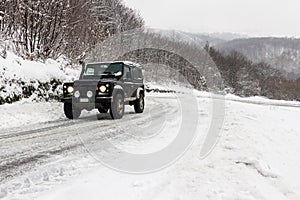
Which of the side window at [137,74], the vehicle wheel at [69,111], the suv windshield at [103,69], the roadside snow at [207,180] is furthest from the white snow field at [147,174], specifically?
the side window at [137,74]

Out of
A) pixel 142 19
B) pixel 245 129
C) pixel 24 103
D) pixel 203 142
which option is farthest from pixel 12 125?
pixel 142 19

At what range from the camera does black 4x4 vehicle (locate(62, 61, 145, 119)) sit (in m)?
9.30

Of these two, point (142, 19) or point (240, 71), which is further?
point (240, 71)

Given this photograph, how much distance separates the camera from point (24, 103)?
11.1 meters

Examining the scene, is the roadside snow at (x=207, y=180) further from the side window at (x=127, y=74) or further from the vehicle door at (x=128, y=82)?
the side window at (x=127, y=74)

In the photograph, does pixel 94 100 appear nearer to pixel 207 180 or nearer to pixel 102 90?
pixel 102 90

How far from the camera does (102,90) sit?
9.28 metres

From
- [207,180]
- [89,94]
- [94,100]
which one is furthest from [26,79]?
[207,180]

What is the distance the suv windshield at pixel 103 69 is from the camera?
422 inches

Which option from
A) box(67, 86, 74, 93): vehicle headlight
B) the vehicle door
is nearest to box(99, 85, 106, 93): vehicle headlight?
box(67, 86, 74, 93): vehicle headlight

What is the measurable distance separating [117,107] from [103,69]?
1883mm

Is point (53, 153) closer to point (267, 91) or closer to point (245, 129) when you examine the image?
point (245, 129)

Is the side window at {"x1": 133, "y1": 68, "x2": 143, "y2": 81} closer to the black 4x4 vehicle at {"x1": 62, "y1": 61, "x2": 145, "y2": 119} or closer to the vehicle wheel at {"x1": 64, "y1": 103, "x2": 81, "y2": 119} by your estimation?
the black 4x4 vehicle at {"x1": 62, "y1": 61, "x2": 145, "y2": 119}

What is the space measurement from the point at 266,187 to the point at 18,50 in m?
13.8
